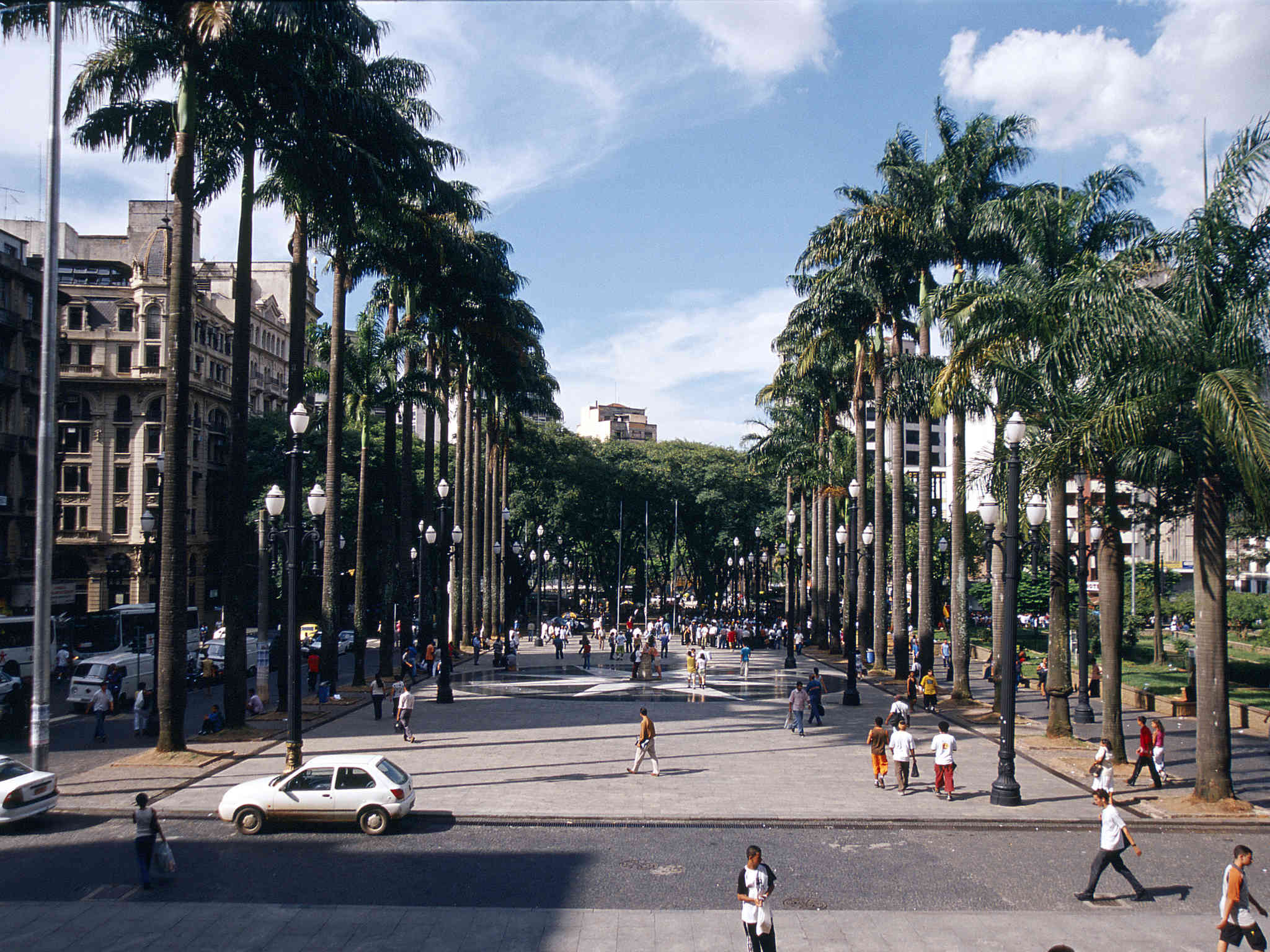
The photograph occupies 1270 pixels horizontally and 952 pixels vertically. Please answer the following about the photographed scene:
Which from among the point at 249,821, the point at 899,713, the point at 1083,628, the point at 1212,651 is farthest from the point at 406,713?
the point at 1083,628

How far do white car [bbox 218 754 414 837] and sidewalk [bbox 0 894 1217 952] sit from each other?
3.01m

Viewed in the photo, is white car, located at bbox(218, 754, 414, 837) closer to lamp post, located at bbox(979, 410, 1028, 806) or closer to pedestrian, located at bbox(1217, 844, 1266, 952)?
lamp post, located at bbox(979, 410, 1028, 806)

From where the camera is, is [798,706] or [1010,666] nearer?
[1010,666]

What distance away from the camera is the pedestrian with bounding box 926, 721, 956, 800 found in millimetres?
17375

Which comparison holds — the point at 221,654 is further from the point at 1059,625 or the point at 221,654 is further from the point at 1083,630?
the point at 1083,630

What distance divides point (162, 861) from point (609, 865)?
5687mm

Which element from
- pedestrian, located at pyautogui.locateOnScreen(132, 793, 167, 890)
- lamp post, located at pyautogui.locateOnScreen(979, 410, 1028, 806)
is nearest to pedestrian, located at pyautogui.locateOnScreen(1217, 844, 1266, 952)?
lamp post, located at pyautogui.locateOnScreen(979, 410, 1028, 806)

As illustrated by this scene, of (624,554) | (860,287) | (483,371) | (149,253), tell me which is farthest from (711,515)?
(149,253)

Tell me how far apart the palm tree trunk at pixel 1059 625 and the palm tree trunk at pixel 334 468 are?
1983 centimetres

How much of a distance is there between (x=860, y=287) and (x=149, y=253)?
51.6 m

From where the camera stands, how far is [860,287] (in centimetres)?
3634

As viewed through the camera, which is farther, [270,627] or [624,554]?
[624,554]

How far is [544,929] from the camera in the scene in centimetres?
1084

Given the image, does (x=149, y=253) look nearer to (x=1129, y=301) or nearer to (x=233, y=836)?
(x=233, y=836)
